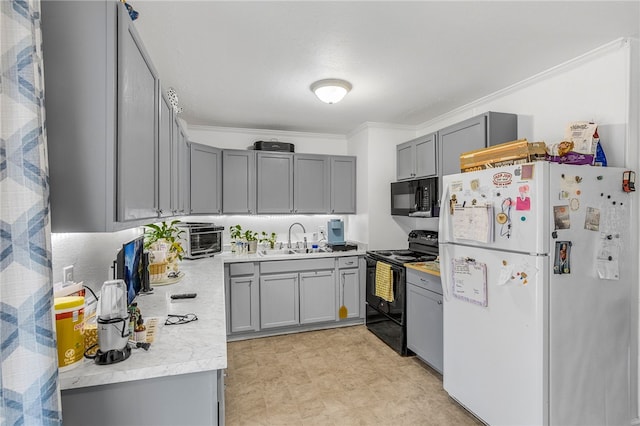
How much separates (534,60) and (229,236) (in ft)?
11.8

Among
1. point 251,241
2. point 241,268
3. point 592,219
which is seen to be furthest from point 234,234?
point 592,219

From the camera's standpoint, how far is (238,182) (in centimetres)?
403

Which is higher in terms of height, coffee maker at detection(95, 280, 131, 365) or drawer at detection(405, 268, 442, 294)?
coffee maker at detection(95, 280, 131, 365)

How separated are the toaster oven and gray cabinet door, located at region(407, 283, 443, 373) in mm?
2159

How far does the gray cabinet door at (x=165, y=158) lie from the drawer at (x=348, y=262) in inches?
91.0

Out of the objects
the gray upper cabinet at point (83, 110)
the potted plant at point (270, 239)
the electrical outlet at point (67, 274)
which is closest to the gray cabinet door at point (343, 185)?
the potted plant at point (270, 239)

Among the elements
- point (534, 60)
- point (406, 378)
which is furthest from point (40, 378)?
point (534, 60)

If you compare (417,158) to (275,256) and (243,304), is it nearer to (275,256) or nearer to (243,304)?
(275,256)

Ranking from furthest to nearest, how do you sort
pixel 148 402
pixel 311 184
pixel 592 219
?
pixel 311 184 → pixel 592 219 → pixel 148 402

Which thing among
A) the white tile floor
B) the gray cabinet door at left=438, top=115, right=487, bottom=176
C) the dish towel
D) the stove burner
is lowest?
the white tile floor

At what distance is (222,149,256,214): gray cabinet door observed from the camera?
398cm

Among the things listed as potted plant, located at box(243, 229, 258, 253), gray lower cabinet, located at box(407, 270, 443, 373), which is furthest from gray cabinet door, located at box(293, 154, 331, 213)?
gray lower cabinet, located at box(407, 270, 443, 373)

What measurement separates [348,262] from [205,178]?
1.96 m

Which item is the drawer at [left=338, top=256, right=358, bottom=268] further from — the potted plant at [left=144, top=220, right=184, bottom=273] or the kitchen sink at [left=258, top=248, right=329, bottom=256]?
the potted plant at [left=144, top=220, right=184, bottom=273]
